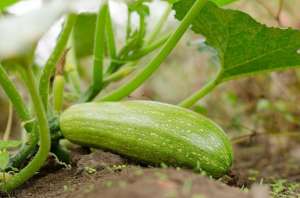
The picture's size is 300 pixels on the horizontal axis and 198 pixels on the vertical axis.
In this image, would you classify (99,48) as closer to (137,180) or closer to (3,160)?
(3,160)

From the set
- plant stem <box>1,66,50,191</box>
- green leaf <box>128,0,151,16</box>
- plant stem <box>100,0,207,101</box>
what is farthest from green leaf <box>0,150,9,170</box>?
green leaf <box>128,0,151,16</box>

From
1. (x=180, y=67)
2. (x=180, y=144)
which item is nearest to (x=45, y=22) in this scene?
(x=180, y=144)

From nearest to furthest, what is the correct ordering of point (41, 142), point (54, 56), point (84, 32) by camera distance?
point (41, 142) → point (54, 56) → point (84, 32)

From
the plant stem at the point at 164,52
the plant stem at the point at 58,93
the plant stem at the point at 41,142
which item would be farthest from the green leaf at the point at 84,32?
the plant stem at the point at 41,142

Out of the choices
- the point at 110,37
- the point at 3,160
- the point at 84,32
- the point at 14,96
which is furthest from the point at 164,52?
the point at 84,32

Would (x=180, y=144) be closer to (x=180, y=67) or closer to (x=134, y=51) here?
(x=134, y=51)

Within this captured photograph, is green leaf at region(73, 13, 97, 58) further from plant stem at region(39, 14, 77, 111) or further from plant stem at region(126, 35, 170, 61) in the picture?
plant stem at region(39, 14, 77, 111)
